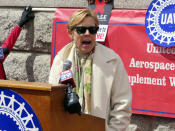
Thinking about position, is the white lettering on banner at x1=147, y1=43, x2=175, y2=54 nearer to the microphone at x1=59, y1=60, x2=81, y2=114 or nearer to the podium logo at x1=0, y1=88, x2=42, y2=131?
the microphone at x1=59, y1=60, x2=81, y2=114

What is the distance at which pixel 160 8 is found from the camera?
3188mm

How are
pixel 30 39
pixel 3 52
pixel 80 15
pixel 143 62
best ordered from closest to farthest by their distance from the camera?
1. pixel 80 15
2. pixel 143 62
3. pixel 3 52
4. pixel 30 39

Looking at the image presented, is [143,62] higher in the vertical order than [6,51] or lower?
lower

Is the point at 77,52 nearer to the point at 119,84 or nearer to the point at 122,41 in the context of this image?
the point at 119,84

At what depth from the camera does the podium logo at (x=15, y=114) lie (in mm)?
1318

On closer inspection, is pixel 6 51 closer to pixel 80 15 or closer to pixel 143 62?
pixel 143 62

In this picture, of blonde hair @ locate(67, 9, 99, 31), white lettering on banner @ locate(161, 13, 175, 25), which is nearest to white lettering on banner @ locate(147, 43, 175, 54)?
white lettering on banner @ locate(161, 13, 175, 25)

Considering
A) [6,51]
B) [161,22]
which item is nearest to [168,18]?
[161,22]

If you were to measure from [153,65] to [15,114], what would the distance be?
6.92 feet

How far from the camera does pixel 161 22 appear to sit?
3199 millimetres

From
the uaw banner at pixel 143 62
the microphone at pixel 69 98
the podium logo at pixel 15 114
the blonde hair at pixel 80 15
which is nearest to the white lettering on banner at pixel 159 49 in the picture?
the uaw banner at pixel 143 62

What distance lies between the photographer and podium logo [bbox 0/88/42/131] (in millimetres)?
1318

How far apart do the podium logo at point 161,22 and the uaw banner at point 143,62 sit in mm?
28

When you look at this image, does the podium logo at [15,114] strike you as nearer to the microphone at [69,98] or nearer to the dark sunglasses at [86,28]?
the microphone at [69,98]
